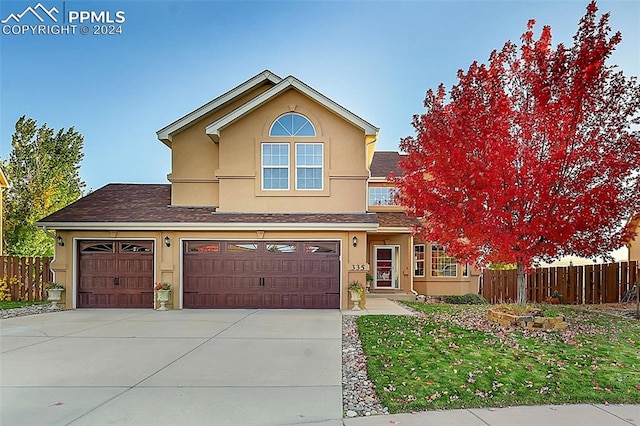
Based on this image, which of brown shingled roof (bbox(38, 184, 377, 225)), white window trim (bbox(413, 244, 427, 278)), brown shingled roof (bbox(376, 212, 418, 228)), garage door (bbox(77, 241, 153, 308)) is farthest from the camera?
white window trim (bbox(413, 244, 427, 278))

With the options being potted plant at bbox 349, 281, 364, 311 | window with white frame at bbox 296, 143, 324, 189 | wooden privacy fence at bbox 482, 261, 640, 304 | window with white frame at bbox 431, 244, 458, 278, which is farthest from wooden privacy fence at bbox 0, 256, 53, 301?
wooden privacy fence at bbox 482, 261, 640, 304

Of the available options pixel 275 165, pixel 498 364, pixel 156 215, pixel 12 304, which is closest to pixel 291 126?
pixel 275 165

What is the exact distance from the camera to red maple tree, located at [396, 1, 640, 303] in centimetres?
935

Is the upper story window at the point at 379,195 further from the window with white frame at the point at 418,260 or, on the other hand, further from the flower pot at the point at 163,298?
the flower pot at the point at 163,298

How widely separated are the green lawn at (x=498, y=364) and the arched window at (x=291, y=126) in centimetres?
722

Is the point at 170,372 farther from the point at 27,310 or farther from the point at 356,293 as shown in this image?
the point at 27,310

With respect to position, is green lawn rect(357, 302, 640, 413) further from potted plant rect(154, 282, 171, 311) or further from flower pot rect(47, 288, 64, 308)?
flower pot rect(47, 288, 64, 308)

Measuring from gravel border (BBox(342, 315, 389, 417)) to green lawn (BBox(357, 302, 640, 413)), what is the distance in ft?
0.42

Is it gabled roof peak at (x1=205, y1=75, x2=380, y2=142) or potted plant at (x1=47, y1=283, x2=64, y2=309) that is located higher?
gabled roof peak at (x1=205, y1=75, x2=380, y2=142)

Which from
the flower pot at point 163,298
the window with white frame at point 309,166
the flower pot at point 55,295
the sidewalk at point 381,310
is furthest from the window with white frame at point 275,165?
the flower pot at point 55,295

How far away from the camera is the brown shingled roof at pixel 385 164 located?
2131 centimetres

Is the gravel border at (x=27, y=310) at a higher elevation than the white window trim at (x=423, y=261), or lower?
lower

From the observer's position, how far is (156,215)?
1468cm

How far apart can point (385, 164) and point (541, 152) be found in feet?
42.6
